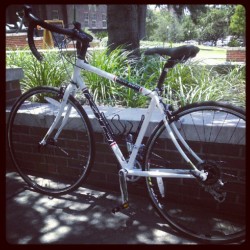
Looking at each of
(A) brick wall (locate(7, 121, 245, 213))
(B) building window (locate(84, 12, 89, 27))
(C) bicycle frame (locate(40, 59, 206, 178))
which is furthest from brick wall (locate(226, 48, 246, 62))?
(B) building window (locate(84, 12, 89, 27))

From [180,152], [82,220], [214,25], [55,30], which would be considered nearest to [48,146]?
[82,220]

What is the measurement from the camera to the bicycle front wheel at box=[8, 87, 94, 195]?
9.62 ft

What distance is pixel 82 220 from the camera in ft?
8.49

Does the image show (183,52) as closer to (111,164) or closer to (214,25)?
(111,164)

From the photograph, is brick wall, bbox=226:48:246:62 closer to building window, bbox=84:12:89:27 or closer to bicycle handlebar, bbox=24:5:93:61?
bicycle handlebar, bbox=24:5:93:61

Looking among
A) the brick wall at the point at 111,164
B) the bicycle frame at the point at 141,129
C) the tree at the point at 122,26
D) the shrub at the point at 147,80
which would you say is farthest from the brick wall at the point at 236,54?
the bicycle frame at the point at 141,129

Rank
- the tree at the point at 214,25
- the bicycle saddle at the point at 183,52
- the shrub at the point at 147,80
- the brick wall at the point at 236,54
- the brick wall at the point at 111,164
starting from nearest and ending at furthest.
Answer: the bicycle saddle at the point at 183,52
the brick wall at the point at 111,164
the shrub at the point at 147,80
the brick wall at the point at 236,54
the tree at the point at 214,25

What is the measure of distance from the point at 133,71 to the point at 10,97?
5.25 feet

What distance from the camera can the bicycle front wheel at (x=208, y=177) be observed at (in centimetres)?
220

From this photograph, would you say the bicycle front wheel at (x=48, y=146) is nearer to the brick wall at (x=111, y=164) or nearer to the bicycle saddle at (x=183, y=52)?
the brick wall at (x=111, y=164)

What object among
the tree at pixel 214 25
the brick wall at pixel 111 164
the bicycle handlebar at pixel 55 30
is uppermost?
the tree at pixel 214 25

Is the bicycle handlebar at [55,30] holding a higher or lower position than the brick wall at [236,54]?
lower

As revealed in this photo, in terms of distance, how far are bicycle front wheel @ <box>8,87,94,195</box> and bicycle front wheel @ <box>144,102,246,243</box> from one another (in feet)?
2.49

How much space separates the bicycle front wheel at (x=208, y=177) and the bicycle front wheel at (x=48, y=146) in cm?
76
